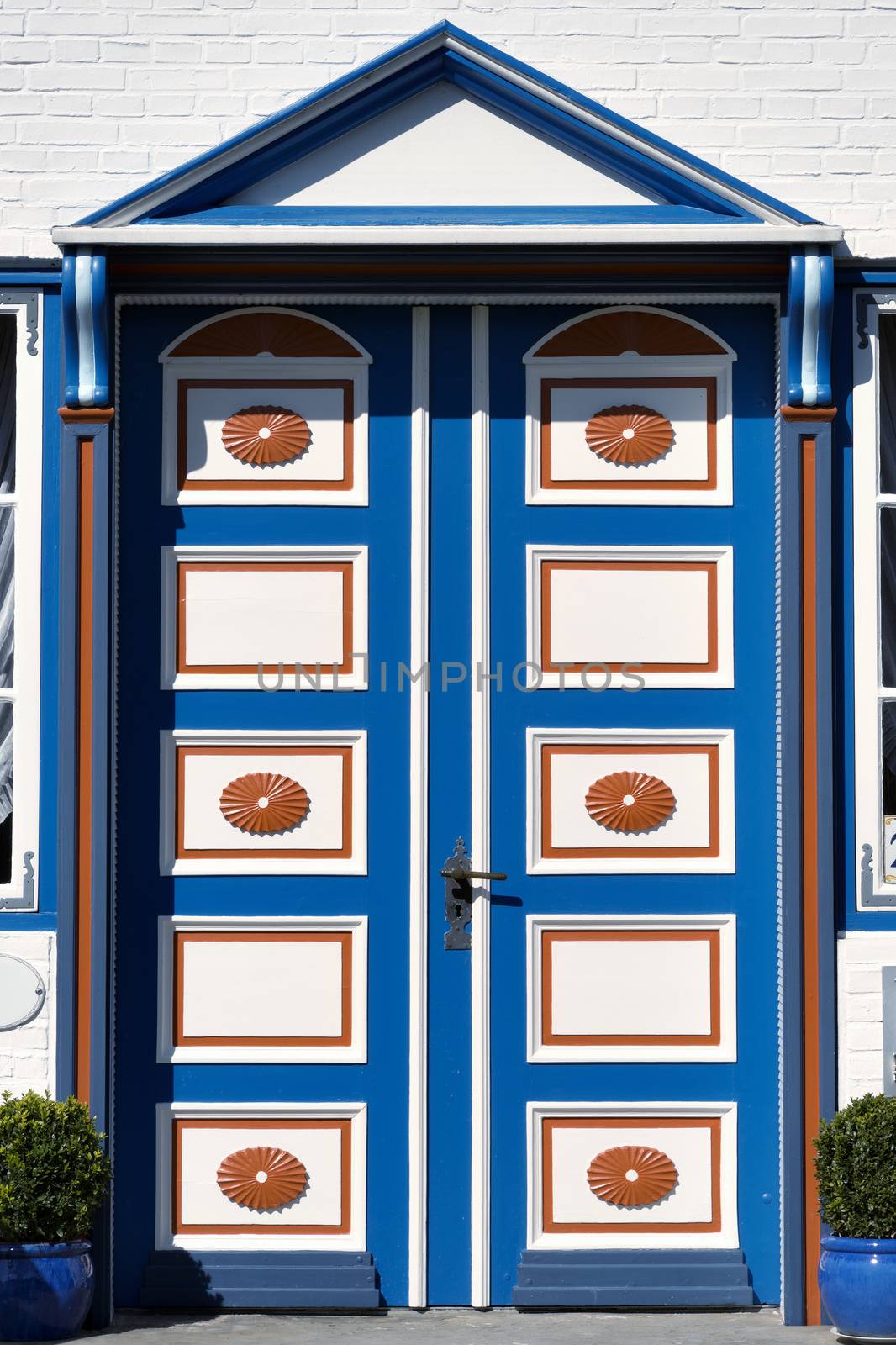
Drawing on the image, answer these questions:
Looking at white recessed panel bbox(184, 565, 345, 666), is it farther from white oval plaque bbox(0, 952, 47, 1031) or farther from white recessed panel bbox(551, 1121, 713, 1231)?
white recessed panel bbox(551, 1121, 713, 1231)

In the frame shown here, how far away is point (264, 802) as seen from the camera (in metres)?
5.84

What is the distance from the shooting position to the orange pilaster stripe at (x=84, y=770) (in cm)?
565

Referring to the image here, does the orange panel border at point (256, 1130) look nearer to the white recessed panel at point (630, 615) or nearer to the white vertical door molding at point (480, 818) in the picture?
the white vertical door molding at point (480, 818)

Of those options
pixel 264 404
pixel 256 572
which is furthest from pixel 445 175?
pixel 256 572

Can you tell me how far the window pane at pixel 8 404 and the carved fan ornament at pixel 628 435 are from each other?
72.3 inches

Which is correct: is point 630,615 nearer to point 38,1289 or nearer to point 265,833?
point 265,833

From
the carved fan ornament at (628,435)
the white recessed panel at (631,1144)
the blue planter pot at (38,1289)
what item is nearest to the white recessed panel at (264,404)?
the carved fan ornament at (628,435)

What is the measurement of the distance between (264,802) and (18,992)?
95cm

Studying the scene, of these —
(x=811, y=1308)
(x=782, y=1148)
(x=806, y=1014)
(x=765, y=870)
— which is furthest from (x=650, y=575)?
(x=811, y=1308)

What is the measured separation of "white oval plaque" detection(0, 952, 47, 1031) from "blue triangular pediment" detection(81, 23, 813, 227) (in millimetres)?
2279

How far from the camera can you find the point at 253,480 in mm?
5910

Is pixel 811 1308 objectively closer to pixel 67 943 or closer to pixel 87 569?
pixel 67 943

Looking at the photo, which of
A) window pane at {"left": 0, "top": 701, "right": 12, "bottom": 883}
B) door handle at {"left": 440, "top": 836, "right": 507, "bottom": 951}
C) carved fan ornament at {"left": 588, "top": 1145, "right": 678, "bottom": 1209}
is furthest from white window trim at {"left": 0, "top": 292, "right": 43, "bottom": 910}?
carved fan ornament at {"left": 588, "top": 1145, "right": 678, "bottom": 1209}

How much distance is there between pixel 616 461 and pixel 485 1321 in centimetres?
267
